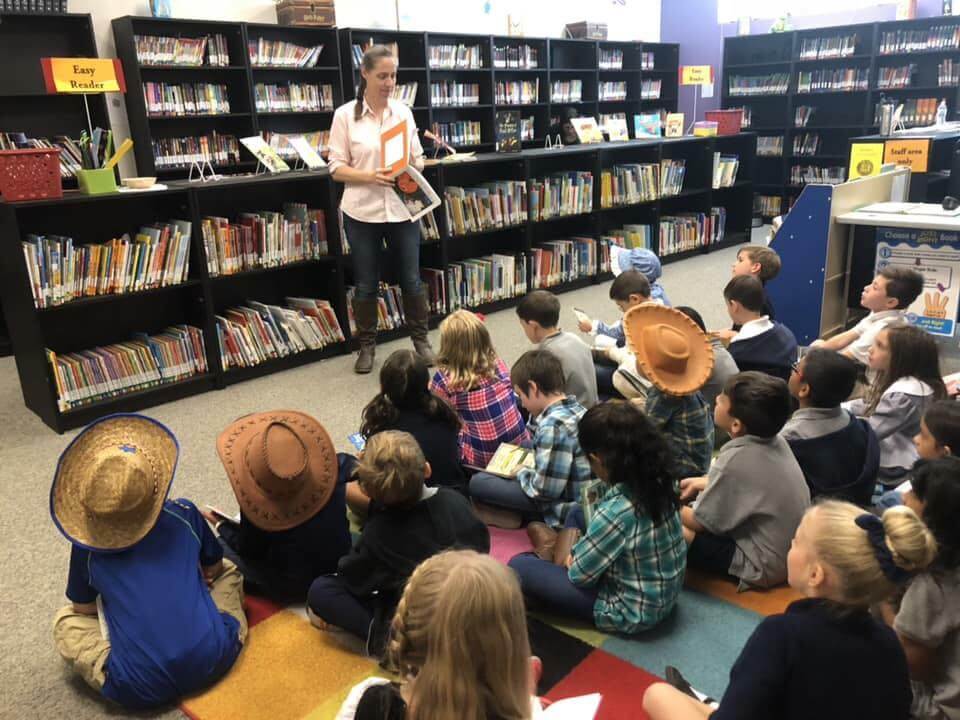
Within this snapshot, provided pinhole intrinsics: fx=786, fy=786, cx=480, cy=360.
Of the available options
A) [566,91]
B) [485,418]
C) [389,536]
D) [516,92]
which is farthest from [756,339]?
[566,91]

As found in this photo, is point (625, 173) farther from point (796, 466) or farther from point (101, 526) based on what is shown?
point (101, 526)

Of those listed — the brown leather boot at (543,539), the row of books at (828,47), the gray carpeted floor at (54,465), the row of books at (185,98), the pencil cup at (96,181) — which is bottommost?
the gray carpeted floor at (54,465)

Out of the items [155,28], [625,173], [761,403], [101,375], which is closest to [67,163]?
[155,28]

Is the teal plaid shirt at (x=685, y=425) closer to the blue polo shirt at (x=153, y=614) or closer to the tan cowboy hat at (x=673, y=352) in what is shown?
the tan cowboy hat at (x=673, y=352)

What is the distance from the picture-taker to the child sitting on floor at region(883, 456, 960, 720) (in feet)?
5.45

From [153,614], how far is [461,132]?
6.28 metres

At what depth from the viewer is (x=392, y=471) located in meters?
1.93

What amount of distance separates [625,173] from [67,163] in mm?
4410

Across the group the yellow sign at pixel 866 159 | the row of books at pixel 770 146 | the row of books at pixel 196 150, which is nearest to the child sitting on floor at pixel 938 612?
the yellow sign at pixel 866 159

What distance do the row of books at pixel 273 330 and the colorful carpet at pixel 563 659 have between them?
2.35 m

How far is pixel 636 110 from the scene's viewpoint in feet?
30.1

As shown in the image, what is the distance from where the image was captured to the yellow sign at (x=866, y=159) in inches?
212

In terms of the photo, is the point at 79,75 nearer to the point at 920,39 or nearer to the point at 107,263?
the point at 107,263

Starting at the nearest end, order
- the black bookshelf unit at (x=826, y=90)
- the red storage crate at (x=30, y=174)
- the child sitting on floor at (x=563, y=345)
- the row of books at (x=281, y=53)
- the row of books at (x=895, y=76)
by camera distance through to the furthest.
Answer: the child sitting on floor at (x=563, y=345) → the red storage crate at (x=30, y=174) → the row of books at (x=281, y=53) → the black bookshelf unit at (x=826, y=90) → the row of books at (x=895, y=76)
